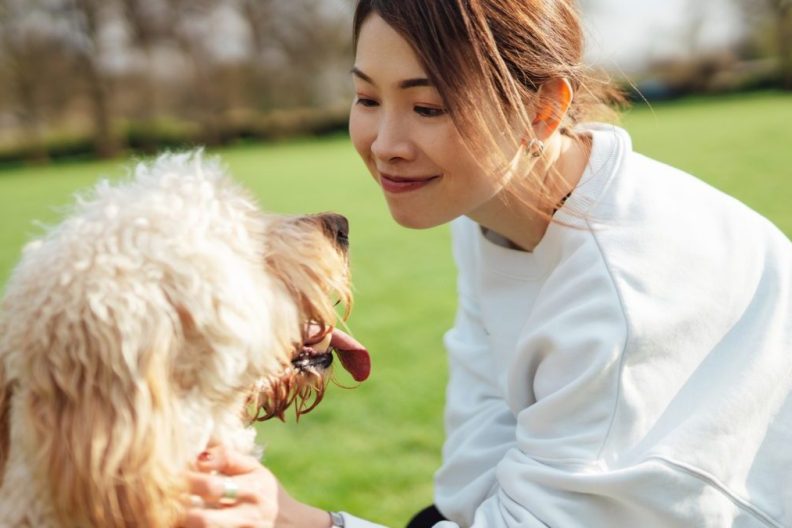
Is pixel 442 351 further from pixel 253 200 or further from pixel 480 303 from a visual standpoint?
pixel 253 200

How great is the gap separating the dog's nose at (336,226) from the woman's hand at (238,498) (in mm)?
619

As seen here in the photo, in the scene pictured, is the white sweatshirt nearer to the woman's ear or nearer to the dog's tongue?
the woman's ear

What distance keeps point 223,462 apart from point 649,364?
99cm

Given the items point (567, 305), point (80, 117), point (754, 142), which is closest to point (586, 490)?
point (567, 305)

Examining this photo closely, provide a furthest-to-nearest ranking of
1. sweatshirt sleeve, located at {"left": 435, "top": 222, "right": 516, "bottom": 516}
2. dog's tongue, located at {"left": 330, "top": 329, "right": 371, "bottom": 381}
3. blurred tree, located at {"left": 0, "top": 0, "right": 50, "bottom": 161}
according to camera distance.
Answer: blurred tree, located at {"left": 0, "top": 0, "right": 50, "bottom": 161} < sweatshirt sleeve, located at {"left": 435, "top": 222, "right": 516, "bottom": 516} < dog's tongue, located at {"left": 330, "top": 329, "right": 371, "bottom": 381}

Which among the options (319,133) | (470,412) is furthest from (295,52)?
(470,412)

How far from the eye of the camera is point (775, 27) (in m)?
36.0

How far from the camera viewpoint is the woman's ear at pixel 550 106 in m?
2.22

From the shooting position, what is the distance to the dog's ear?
62.4 inches

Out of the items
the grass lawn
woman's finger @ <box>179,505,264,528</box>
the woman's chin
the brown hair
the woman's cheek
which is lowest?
the grass lawn

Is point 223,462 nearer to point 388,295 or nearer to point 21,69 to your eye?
point 388,295

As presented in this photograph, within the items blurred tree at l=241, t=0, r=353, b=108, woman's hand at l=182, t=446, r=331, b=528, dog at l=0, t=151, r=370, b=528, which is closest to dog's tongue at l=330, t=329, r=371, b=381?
dog at l=0, t=151, r=370, b=528

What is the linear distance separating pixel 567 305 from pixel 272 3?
42.1 metres

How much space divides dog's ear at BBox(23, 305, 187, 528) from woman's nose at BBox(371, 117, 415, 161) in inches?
30.5
